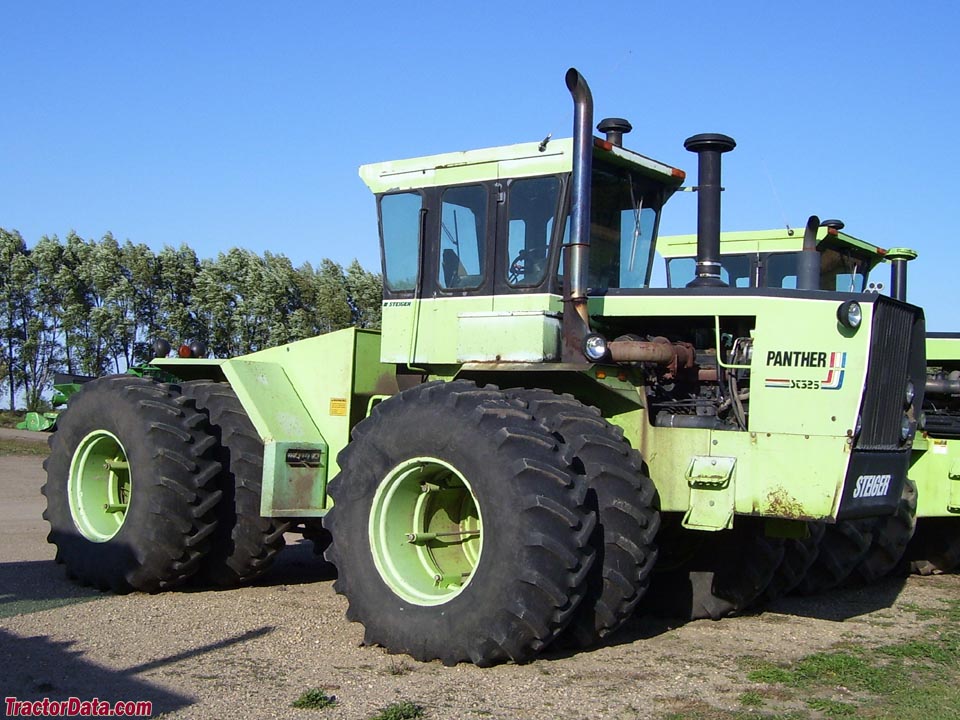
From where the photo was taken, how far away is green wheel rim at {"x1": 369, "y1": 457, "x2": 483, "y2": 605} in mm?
6965

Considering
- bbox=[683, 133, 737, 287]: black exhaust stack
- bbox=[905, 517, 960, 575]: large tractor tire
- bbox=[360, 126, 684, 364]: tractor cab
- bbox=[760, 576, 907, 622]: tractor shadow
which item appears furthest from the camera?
Result: bbox=[905, 517, 960, 575]: large tractor tire

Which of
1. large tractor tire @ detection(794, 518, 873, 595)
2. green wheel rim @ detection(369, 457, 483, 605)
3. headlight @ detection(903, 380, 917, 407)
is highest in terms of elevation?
headlight @ detection(903, 380, 917, 407)

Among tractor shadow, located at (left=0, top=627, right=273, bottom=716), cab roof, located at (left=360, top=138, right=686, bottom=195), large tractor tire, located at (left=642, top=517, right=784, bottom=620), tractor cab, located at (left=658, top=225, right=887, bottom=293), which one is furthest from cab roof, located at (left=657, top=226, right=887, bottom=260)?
tractor shadow, located at (left=0, top=627, right=273, bottom=716)

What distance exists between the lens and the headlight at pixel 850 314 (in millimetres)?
6531

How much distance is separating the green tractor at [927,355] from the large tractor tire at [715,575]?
2.24 m

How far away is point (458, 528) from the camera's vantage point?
24.9 ft

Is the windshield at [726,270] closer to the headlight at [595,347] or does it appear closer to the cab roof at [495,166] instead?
the cab roof at [495,166]

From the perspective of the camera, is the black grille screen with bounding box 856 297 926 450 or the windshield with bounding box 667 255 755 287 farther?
the windshield with bounding box 667 255 755 287

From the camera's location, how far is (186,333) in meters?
36.6

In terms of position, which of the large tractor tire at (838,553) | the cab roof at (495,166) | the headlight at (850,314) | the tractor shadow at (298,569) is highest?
the cab roof at (495,166)

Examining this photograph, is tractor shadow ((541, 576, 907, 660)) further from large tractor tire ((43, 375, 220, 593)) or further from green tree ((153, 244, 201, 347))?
green tree ((153, 244, 201, 347))

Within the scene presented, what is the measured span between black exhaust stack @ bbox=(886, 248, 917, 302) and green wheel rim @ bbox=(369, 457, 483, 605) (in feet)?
19.5

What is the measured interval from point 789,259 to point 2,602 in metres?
8.54

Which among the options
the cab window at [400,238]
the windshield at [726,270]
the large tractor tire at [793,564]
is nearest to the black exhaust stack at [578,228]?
the cab window at [400,238]
